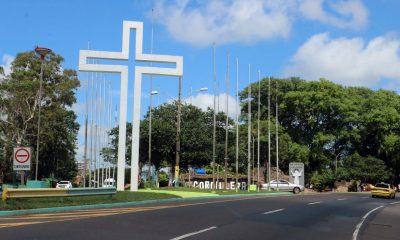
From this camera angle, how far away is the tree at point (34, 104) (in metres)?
51.2

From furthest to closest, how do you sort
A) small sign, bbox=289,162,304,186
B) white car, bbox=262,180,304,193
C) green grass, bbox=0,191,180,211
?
small sign, bbox=289,162,304,186 < white car, bbox=262,180,304,193 < green grass, bbox=0,191,180,211

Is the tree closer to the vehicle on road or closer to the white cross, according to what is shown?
the white cross

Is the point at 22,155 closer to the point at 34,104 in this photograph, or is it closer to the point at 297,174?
the point at 34,104

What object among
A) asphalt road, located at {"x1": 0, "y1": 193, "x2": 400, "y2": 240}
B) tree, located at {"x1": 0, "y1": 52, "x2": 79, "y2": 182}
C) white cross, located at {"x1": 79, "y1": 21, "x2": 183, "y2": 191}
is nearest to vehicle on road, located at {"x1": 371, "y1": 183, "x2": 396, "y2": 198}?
white cross, located at {"x1": 79, "y1": 21, "x2": 183, "y2": 191}

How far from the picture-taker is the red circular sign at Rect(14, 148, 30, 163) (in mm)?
20578

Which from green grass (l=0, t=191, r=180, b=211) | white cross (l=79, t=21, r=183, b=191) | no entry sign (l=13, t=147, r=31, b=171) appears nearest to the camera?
green grass (l=0, t=191, r=180, b=211)

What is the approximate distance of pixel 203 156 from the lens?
56281mm

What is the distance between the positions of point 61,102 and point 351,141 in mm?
43519

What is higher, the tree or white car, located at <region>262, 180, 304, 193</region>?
the tree

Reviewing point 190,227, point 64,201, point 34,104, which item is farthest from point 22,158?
point 34,104

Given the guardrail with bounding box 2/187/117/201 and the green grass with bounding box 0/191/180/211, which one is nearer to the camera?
the green grass with bounding box 0/191/180/211

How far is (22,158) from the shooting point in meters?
20.6

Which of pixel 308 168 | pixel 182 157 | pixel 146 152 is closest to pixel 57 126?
pixel 146 152

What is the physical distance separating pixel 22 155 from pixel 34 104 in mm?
32885
